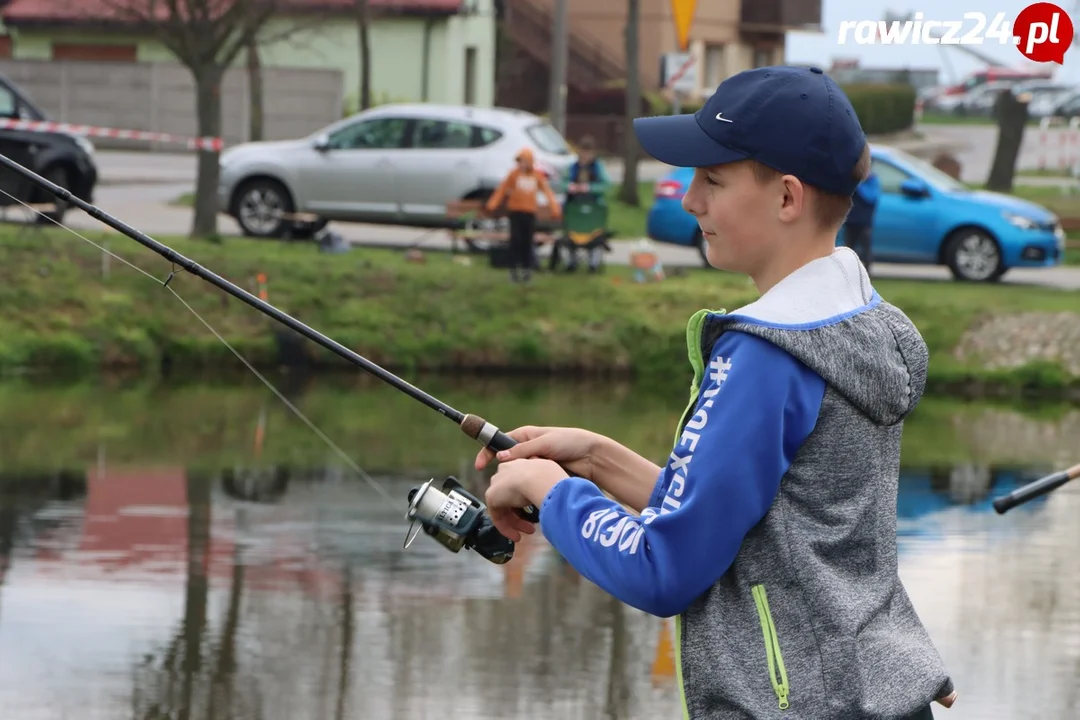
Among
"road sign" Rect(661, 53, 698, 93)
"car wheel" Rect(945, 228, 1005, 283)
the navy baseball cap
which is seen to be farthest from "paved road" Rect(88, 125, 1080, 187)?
the navy baseball cap

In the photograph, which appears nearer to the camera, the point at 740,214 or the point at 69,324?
the point at 740,214

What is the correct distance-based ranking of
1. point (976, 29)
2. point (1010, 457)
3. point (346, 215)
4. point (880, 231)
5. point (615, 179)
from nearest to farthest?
1. point (976, 29)
2. point (1010, 457)
3. point (880, 231)
4. point (346, 215)
5. point (615, 179)

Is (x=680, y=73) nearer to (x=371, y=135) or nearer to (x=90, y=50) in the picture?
(x=371, y=135)

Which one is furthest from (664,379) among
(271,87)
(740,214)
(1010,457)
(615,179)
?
(271,87)

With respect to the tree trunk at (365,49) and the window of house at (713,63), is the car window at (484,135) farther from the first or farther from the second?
the window of house at (713,63)

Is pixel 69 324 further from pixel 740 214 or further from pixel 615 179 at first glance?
pixel 615 179

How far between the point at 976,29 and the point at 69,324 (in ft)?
26.4

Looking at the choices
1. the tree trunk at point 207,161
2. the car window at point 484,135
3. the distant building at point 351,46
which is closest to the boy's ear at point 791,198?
the tree trunk at point 207,161

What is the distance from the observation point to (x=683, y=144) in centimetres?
251

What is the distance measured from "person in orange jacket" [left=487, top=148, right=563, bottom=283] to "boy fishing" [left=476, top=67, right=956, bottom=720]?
48.6ft

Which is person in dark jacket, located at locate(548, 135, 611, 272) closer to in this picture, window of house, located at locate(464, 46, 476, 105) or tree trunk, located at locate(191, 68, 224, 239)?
tree trunk, located at locate(191, 68, 224, 239)

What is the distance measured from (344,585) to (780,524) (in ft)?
19.9

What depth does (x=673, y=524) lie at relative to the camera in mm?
2344

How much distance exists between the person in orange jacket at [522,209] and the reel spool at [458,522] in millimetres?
→ 14336
